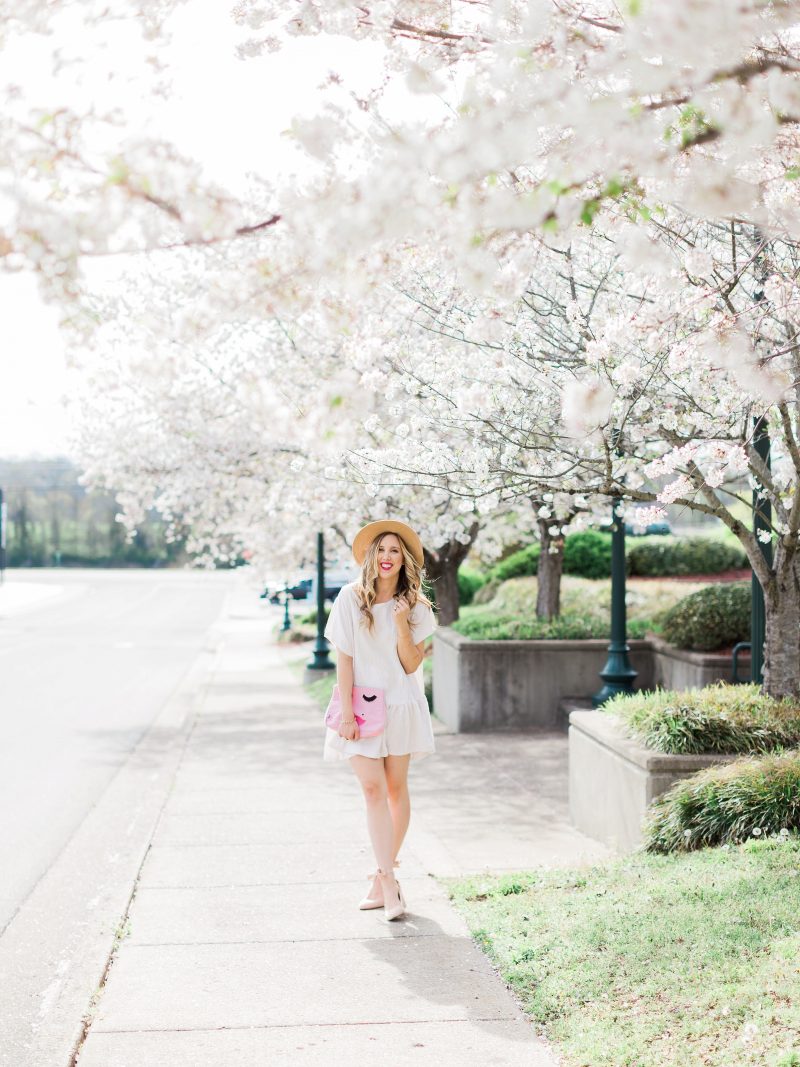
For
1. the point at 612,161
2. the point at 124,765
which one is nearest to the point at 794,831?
the point at 612,161

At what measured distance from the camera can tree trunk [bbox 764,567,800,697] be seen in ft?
26.5

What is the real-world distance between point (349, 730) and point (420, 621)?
2.14ft

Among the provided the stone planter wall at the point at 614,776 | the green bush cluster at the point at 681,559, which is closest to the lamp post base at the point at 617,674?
the stone planter wall at the point at 614,776

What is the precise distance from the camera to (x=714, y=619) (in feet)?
42.6

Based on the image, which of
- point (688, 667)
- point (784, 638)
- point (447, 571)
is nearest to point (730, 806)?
point (784, 638)

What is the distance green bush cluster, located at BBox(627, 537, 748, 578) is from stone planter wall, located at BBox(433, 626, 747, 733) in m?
Result: 11.7

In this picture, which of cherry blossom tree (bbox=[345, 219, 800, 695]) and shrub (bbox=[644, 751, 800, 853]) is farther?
cherry blossom tree (bbox=[345, 219, 800, 695])

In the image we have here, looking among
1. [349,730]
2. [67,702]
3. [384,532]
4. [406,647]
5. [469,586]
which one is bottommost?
[67,702]

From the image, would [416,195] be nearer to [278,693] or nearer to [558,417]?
[558,417]

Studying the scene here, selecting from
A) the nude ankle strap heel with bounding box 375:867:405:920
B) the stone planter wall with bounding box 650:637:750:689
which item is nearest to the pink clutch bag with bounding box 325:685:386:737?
the nude ankle strap heel with bounding box 375:867:405:920

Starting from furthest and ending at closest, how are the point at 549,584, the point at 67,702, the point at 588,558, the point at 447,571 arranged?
the point at 588,558 → the point at 447,571 → the point at 67,702 → the point at 549,584

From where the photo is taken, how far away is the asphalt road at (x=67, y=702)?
9.18 meters

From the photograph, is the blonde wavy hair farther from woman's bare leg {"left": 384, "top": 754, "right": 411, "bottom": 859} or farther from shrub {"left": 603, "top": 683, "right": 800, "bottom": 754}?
shrub {"left": 603, "top": 683, "right": 800, "bottom": 754}

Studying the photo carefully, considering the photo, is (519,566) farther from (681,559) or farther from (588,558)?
(681,559)
